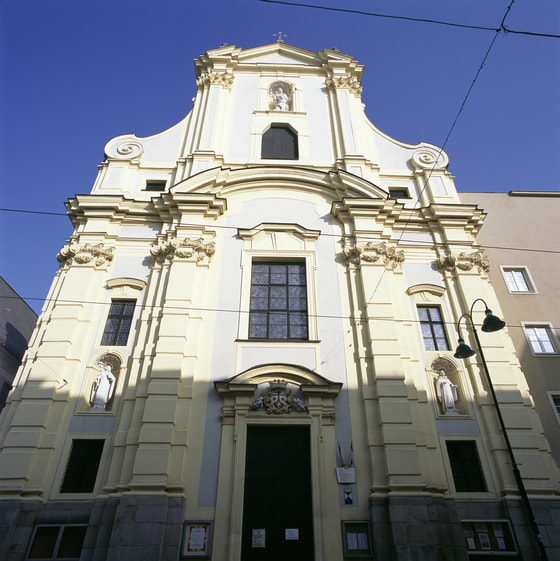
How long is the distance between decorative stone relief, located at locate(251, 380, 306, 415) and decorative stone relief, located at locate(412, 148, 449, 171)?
10681 millimetres

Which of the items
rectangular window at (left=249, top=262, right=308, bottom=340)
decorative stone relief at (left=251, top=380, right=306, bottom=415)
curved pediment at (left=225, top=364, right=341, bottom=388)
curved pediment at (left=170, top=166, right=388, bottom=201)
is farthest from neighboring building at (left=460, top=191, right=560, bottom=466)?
decorative stone relief at (left=251, top=380, right=306, bottom=415)

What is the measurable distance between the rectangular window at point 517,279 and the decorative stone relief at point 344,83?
34.1 feet

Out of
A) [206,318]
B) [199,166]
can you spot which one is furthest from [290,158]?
[206,318]

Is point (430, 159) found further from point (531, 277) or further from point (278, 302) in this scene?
point (278, 302)

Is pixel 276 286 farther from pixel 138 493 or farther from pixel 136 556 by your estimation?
pixel 136 556

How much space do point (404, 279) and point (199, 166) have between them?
8469 mm

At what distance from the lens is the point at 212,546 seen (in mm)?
9273

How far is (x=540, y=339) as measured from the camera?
1373cm

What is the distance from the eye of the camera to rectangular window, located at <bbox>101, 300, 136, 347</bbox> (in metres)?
12.5

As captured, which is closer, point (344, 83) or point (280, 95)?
point (344, 83)

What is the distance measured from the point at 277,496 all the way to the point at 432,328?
6572mm

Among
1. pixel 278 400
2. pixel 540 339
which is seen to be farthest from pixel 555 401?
pixel 278 400

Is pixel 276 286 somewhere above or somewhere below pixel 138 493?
above

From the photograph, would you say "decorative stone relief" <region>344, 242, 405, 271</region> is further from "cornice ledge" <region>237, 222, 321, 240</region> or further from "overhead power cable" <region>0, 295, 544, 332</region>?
"overhead power cable" <region>0, 295, 544, 332</region>
